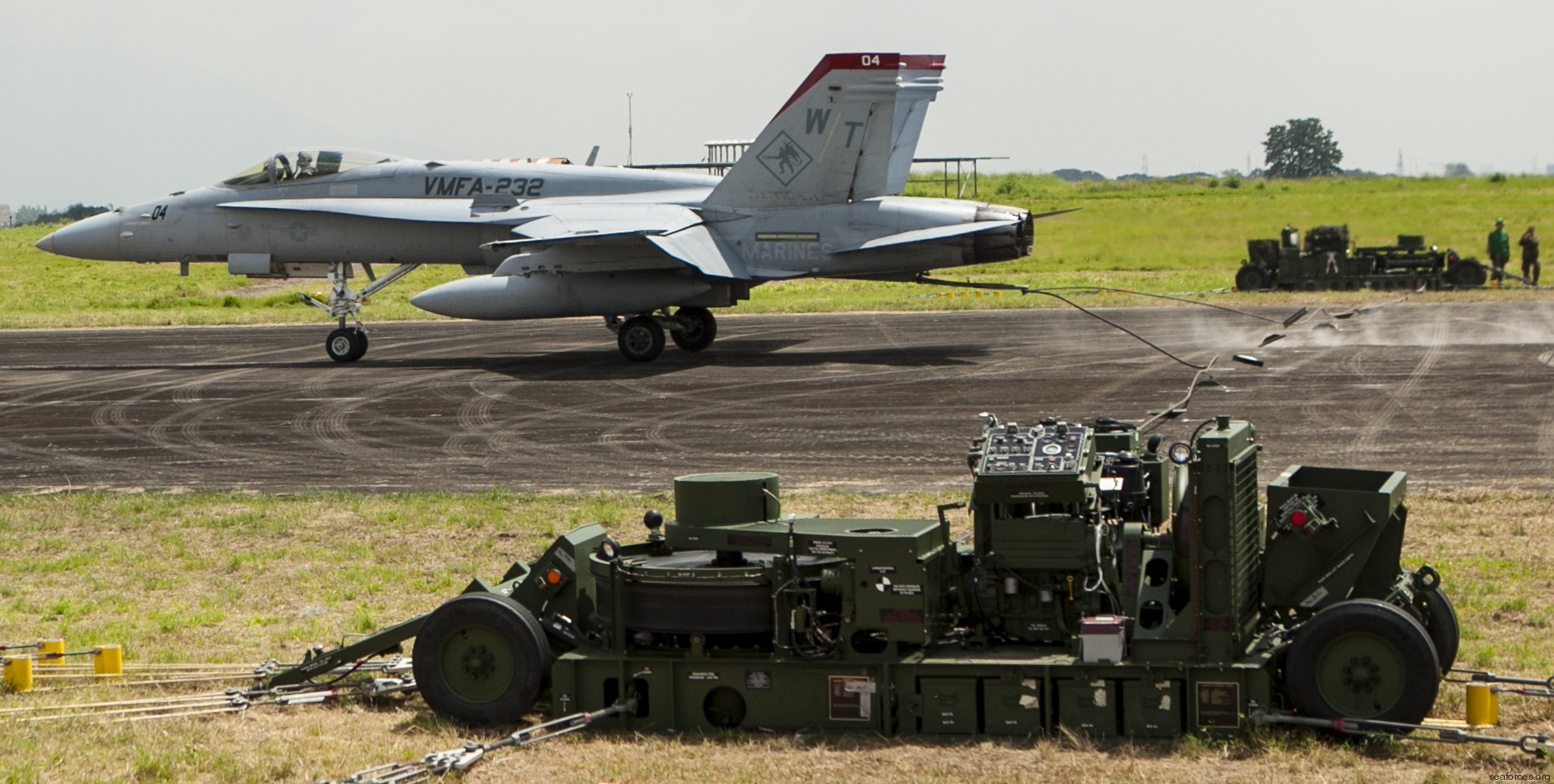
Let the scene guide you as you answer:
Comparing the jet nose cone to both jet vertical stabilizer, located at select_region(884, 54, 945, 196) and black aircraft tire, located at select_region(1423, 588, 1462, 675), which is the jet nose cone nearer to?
jet vertical stabilizer, located at select_region(884, 54, 945, 196)

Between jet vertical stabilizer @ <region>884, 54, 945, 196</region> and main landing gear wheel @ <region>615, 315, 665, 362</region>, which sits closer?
main landing gear wheel @ <region>615, 315, 665, 362</region>

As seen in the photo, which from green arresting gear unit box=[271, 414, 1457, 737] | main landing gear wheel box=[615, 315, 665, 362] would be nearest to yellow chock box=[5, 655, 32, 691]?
green arresting gear unit box=[271, 414, 1457, 737]

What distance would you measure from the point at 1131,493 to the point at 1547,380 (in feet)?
50.7

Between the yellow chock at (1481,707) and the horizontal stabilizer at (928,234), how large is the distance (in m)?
18.5

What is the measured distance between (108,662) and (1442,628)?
25.5 feet

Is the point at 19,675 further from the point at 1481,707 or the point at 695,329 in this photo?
the point at 695,329

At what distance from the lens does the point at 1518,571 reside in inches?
466

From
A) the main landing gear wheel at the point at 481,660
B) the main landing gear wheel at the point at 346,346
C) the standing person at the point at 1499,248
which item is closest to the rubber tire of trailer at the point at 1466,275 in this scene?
the standing person at the point at 1499,248

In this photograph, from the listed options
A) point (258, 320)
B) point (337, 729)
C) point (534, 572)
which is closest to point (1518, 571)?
point (534, 572)

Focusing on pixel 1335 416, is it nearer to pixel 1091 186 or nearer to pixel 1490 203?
pixel 1490 203

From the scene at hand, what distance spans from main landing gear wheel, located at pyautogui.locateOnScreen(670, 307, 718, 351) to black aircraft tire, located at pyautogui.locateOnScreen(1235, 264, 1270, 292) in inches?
617

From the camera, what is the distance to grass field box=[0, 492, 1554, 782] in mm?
7637

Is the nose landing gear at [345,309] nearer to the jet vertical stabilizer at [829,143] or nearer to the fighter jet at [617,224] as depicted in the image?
the fighter jet at [617,224]

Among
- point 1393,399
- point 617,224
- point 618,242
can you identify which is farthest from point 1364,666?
point 617,224
